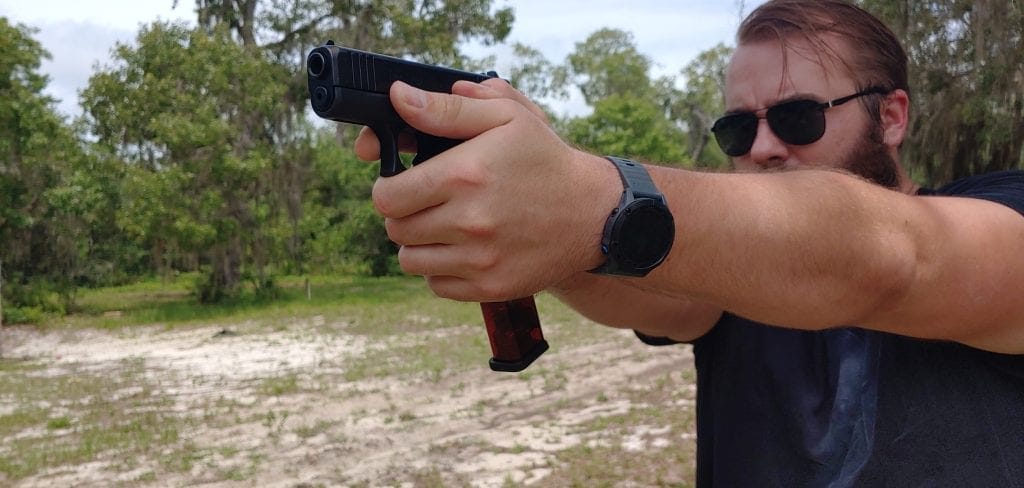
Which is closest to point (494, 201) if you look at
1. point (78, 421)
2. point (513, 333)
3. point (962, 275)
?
point (513, 333)

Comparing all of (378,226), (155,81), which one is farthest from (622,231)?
(378,226)

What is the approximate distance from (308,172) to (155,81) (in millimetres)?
4155

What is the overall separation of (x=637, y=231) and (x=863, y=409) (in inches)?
32.5

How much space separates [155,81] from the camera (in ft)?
50.5

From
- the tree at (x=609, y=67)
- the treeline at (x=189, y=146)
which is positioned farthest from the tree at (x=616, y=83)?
the treeline at (x=189, y=146)

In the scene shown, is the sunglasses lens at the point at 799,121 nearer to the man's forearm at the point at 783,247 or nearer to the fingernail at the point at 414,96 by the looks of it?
the man's forearm at the point at 783,247

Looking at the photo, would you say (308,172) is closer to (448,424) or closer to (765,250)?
(448,424)

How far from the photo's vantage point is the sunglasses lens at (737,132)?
1887mm

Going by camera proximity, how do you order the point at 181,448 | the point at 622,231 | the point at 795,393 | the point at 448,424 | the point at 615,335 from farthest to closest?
the point at 615,335 < the point at 448,424 < the point at 181,448 < the point at 795,393 < the point at 622,231

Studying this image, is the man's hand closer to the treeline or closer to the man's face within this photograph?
the man's face

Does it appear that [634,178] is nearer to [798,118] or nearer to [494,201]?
[494,201]

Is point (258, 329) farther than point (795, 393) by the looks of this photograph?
Yes

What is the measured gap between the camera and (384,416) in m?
6.72

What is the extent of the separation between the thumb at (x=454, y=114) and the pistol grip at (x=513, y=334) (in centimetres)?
58
